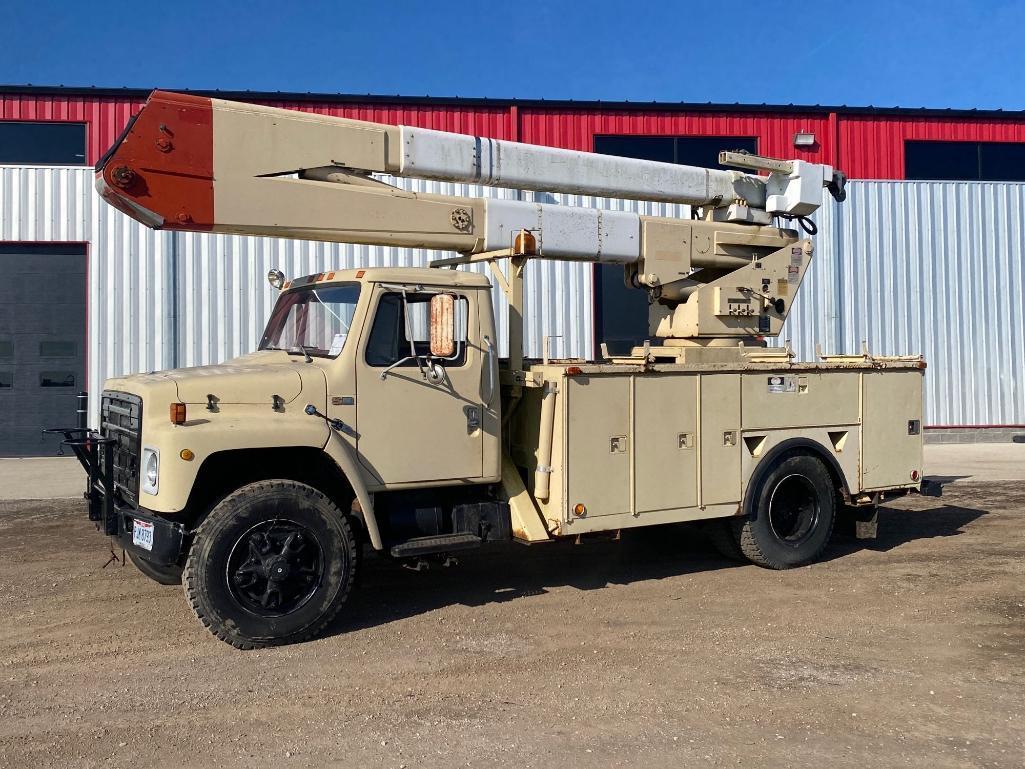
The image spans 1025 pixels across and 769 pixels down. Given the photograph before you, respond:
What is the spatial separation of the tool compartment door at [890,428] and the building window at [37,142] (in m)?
13.9

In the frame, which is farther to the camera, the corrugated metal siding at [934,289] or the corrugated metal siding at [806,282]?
the corrugated metal siding at [934,289]

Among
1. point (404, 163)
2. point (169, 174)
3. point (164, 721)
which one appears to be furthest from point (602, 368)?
point (164, 721)

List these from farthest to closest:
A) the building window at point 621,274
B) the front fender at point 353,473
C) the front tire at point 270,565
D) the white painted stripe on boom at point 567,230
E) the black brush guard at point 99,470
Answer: the building window at point 621,274 → the white painted stripe on boom at point 567,230 → the black brush guard at point 99,470 → the front fender at point 353,473 → the front tire at point 270,565

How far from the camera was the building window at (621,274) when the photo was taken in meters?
17.1

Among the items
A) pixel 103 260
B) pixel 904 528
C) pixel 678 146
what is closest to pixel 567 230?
pixel 904 528

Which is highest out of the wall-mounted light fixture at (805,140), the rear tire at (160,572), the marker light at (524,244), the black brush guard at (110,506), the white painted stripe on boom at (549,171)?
the wall-mounted light fixture at (805,140)

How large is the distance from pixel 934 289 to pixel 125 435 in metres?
16.3

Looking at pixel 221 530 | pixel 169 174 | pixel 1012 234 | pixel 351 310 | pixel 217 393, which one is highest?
pixel 1012 234

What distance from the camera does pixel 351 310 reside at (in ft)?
20.4

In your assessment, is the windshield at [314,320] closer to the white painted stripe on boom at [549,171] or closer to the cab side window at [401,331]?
the cab side window at [401,331]

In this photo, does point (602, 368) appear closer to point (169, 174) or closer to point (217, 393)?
point (217, 393)

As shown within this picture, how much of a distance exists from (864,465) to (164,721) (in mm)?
6305

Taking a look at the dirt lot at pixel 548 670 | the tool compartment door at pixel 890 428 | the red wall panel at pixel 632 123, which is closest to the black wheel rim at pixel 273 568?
the dirt lot at pixel 548 670

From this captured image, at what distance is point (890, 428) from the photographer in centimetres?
852
